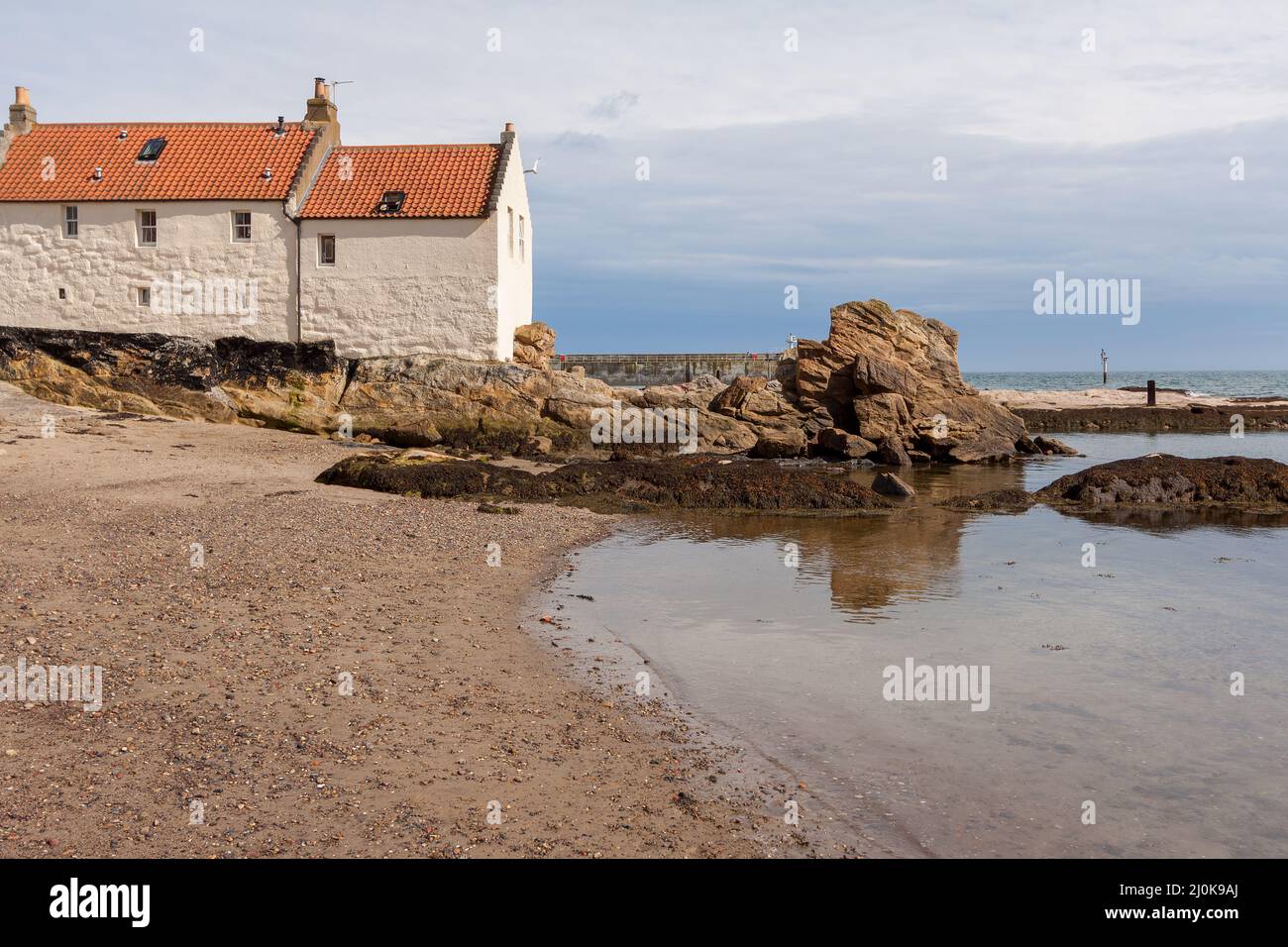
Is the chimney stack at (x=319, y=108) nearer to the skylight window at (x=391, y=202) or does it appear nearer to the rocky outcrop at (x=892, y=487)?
the skylight window at (x=391, y=202)

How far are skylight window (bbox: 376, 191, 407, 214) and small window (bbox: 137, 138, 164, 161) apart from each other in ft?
25.3

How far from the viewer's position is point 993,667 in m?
10.5

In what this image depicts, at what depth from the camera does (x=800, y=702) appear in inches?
362

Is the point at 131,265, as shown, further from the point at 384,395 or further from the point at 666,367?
the point at 666,367

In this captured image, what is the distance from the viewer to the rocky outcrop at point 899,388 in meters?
37.4

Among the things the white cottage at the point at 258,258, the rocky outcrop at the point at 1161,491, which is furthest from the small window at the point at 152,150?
the rocky outcrop at the point at 1161,491

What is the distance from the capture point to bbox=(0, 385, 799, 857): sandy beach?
20.4 feet

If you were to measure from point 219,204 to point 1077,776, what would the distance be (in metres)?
31.4

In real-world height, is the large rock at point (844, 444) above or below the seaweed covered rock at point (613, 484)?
above

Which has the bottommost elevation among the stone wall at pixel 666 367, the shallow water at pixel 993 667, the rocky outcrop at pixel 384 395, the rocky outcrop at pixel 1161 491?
the shallow water at pixel 993 667

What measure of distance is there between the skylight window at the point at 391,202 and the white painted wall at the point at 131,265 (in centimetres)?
287

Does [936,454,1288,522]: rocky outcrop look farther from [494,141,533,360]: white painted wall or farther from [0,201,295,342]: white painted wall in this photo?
[0,201,295,342]: white painted wall
